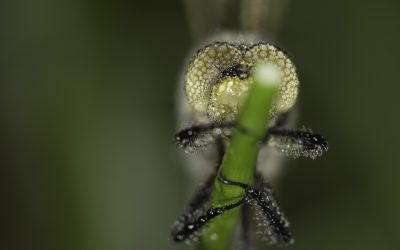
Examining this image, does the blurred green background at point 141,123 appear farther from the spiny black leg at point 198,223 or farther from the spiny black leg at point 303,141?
the spiny black leg at point 303,141

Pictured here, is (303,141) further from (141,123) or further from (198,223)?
(141,123)

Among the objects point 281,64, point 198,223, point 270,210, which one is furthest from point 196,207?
point 281,64

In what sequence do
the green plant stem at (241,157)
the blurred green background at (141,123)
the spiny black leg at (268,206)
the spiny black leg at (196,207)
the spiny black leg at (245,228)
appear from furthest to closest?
the blurred green background at (141,123) < the spiny black leg at (245,228) < the spiny black leg at (196,207) < the spiny black leg at (268,206) < the green plant stem at (241,157)

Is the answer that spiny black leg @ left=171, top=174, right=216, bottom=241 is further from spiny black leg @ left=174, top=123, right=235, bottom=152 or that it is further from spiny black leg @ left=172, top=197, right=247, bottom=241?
spiny black leg @ left=174, top=123, right=235, bottom=152

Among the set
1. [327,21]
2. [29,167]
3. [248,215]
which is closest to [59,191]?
[29,167]

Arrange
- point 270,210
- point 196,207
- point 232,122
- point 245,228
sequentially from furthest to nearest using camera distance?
point 245,228 < point 196,207 < point 270,210 < point 232,122

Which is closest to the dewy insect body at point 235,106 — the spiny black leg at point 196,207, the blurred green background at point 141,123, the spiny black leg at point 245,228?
the spiny black leg at point 196,207

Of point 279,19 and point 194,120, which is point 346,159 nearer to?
point 279,19
